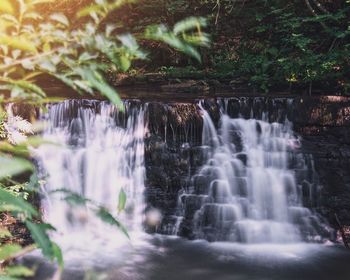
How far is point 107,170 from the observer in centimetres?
895

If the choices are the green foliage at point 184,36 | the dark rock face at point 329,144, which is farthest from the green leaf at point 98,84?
the dark rock face at point 329,144

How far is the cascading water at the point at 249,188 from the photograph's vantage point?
26.8 feet

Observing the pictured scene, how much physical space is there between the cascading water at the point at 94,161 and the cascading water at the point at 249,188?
1.21 meters

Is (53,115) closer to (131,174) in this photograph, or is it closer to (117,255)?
(131,174)

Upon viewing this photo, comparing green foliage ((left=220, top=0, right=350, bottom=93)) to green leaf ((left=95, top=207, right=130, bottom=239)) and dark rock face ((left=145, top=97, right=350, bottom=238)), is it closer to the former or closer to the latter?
dark rock face ((left=145, top=97, right=350, bottom=238))

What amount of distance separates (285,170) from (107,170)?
12.4 feet

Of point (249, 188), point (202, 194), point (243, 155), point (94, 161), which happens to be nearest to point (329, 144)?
point (243, 155)

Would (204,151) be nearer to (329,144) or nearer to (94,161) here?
(94,161)

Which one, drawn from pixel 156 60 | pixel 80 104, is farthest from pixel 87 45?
pixel 156 60

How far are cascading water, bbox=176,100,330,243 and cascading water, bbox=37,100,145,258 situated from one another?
1.21 metres

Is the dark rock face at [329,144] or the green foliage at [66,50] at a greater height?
the dark rock face at [329,144]

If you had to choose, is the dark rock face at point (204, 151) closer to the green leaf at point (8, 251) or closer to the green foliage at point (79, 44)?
the green leaf at point (8, 251)

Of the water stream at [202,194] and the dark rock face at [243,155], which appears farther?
the dark rock face at [243,155]

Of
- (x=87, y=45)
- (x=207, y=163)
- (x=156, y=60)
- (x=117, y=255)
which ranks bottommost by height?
(x=117, y=255)
